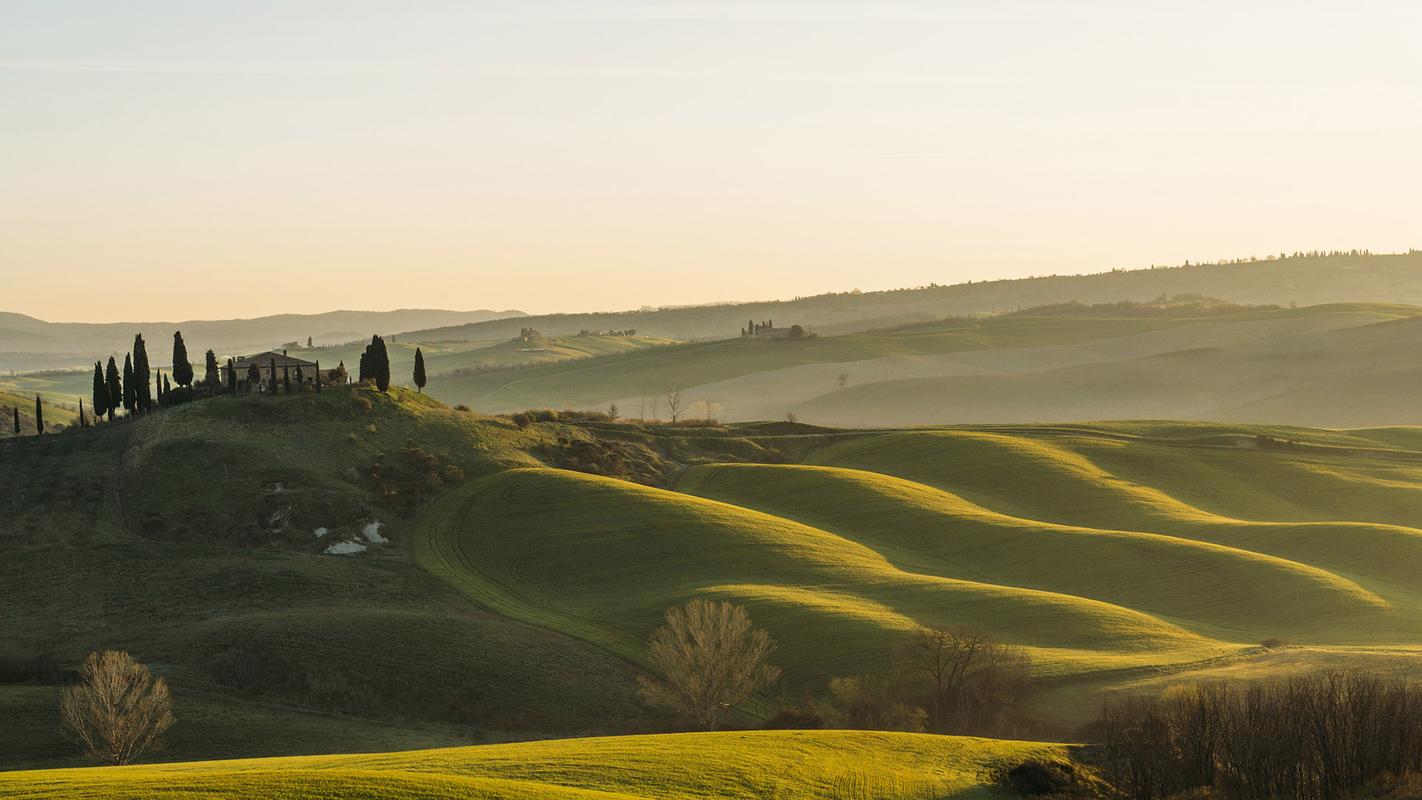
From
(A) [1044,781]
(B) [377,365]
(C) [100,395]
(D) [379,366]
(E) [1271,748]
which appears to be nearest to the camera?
(A) [1044,781]

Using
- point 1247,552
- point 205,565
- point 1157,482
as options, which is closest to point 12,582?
point 205,565

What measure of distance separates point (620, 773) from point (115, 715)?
28.4 metres

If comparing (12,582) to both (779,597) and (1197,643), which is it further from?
(1197,643)

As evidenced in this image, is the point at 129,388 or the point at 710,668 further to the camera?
the point at 129,388

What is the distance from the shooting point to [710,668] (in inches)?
2940

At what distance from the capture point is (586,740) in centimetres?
5769

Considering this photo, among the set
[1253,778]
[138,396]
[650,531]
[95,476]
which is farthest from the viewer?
[138,396]

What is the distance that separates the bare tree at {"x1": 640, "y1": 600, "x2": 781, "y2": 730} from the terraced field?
2858 millimetres

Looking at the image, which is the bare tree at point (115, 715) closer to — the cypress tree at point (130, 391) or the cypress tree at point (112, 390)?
the cypress tree at point (130, 391)

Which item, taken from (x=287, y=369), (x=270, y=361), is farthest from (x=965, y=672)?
(x=270, y=361)

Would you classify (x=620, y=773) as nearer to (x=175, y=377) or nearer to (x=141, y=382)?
(x=175, y=377)

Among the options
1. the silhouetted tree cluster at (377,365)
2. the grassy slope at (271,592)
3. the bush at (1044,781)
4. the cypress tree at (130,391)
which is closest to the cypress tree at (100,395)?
the cypress tree at (130,391)

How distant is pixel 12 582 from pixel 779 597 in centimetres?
5394

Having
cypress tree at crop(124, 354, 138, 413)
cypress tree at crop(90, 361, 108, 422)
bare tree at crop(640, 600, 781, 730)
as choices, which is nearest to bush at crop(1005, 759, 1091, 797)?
bare tree at crop(640, 600, 781, 730)
